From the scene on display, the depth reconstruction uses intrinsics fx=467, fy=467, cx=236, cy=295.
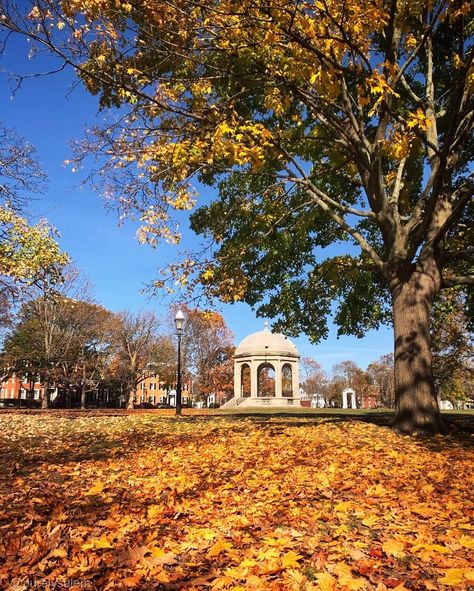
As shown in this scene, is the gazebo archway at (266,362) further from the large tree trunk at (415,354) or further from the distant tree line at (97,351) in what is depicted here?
the large tree trunk at (415,354)

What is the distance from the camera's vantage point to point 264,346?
43406mm

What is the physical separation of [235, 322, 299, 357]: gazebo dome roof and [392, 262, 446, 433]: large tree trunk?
3239cm

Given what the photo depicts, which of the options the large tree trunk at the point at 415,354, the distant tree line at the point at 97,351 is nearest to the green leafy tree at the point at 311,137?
the large tree trunk at the point at 415,354

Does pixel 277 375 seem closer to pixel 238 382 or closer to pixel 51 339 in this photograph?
pixel 238 382

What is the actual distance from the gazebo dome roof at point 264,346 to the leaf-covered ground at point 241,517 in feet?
114

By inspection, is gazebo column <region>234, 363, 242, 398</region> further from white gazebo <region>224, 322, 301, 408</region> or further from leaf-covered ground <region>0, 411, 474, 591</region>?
leaf-covered ground <region>0, 411, 474, 591</region>

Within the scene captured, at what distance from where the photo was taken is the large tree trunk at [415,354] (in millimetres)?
9250

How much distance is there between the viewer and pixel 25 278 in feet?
43.3

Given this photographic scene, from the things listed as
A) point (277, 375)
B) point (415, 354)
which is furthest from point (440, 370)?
point (415, 354)

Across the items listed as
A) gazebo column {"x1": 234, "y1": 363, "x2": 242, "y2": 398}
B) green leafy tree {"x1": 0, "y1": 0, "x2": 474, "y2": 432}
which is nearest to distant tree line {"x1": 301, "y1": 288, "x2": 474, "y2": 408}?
green leafy tree {"x1": 0, "y1": 0, "x2": 474, "y2": 432}

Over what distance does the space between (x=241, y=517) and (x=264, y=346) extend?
39.2m

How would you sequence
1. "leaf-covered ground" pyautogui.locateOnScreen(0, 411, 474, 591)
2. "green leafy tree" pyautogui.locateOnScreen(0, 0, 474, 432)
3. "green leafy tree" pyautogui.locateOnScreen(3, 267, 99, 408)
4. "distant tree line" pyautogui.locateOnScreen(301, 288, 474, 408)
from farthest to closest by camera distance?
"green leafy tree" pyautogui.locateOnScreen(3, 267, 99, 408)
"distant tree line" pyautogui.locateOnScreen(301, 288, 474, 408)
"green leafy tree" pyautogui.locateOnScreen(0, 0, 474, 432)
"leaf-covered ground" pyautogui.locateOnScreen(0, 411, 474, 591)

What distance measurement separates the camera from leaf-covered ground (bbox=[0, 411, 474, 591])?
327cm

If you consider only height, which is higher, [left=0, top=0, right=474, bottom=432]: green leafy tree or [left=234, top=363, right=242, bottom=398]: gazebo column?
[left=0, top=0, right=474, bottom=432]: green leafy tree
